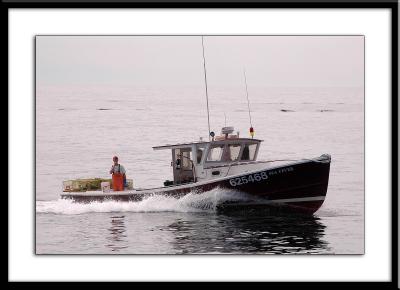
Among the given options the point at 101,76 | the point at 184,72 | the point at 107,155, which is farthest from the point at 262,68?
the point at 107,155

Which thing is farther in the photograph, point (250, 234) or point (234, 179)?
point (234, 179)

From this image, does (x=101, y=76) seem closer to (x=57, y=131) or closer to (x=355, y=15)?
(x=355, y=15)

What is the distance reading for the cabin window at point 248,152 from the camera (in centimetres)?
1931

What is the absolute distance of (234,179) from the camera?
722 inches

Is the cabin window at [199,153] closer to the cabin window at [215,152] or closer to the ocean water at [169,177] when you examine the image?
the cabin window at [215,152]

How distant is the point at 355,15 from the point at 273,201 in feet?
20.9

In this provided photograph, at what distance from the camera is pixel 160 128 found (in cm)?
3297

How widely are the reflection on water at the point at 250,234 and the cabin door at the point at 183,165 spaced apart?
1148 millimetres

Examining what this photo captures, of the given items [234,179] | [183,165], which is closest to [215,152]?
[183,165]

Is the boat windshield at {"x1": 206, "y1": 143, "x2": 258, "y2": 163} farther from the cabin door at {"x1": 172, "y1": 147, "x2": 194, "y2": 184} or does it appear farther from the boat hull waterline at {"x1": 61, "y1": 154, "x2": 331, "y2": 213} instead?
the boat hull waterline at {"x1": 61, "y1": 154, "x2": 331, "y2": 213}

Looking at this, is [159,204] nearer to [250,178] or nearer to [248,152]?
[248,152]

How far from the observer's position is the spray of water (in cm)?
1880

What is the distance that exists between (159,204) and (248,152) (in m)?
2.36

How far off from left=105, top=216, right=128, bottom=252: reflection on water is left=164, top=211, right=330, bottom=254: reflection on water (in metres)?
0.97
